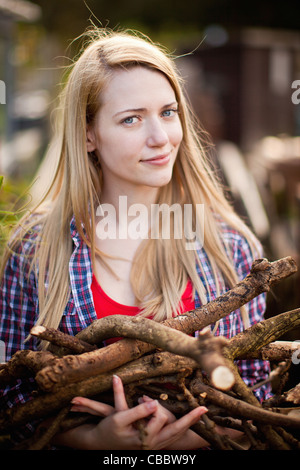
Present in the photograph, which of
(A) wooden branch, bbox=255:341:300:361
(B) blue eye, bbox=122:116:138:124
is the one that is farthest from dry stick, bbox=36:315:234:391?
(B) blue eye, bbox=122:116:138:124

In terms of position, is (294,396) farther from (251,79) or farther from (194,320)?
(251,79)

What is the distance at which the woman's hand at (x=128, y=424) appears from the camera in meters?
1.25

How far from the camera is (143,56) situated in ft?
5.45

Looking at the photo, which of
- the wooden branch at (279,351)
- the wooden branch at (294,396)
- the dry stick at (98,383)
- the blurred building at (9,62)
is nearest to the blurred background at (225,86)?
the blurred building at (9,62)

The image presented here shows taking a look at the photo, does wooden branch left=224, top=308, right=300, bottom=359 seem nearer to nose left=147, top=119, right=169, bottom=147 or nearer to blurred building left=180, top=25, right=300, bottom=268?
nose left=147, top=119, right=169, bottom=147

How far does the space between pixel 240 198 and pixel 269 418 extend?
3441 mm

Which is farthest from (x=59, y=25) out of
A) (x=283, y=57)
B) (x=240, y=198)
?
(x=283, y=57)

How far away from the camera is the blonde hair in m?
1.68

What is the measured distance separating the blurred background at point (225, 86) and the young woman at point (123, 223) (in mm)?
299

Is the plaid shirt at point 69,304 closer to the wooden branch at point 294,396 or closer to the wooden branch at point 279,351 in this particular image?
the wooden branch at point 279,351
